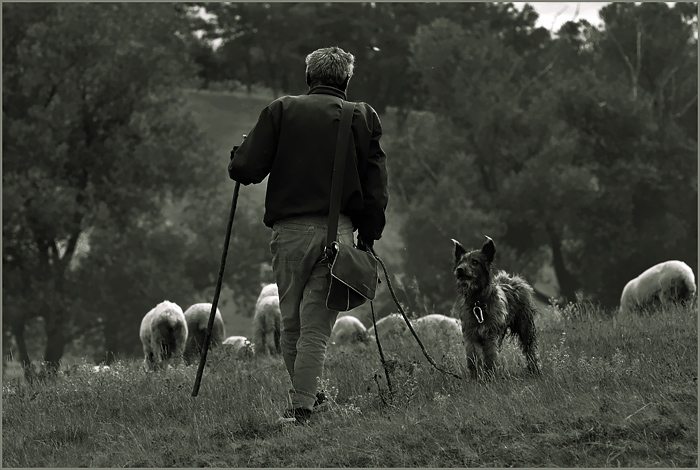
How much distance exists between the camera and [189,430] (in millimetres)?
8430

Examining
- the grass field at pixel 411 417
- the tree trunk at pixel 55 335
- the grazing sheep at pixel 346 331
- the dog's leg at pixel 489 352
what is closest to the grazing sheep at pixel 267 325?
the grazing sheep at pixel 346 331

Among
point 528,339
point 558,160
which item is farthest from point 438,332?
point 558,160

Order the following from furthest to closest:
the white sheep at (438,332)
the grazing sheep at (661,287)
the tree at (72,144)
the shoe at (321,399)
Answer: the tree at (72,144)
the grazing sheep at (661,287)
the white sheep at (438,332)
the shoe at (321,399)

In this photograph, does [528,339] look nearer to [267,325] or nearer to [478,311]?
[478,311]

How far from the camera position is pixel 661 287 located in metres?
16.6

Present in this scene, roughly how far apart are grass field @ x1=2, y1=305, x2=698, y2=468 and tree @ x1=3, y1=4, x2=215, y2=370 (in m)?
26.8

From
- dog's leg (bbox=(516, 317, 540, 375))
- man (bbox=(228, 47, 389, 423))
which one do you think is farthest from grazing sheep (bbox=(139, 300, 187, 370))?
man (bbox=(228, 47, 389, 423))

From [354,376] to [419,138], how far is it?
39.0 meters

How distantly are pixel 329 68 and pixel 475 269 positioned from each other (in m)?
2.33

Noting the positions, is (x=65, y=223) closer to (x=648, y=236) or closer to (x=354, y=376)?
(x=648, y=236)

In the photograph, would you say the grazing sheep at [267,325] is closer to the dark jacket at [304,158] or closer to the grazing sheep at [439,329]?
the grazing sheep at [439,329]

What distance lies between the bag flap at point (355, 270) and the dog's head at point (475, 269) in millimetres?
1450

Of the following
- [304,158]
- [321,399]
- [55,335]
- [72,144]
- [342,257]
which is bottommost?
[55,335]

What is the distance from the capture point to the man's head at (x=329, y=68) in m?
8.28
